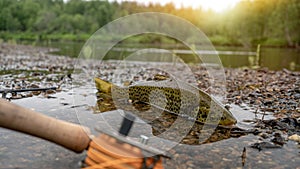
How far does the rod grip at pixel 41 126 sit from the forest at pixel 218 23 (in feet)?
244

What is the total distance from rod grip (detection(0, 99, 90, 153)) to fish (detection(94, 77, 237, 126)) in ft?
14.4

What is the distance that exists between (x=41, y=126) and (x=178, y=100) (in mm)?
5280

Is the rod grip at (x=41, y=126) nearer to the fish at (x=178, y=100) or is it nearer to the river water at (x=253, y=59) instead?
the fish at (x=178, y=100)

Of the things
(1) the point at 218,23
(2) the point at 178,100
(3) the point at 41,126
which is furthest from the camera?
(1) the point at 218,23

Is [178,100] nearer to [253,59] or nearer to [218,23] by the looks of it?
[253,59]

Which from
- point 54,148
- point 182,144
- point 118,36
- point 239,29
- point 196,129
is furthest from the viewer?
point 239,29

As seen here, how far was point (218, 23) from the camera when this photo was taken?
294 feet

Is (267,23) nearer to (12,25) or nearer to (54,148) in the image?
(12,25)

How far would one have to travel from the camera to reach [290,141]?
6.73 meters

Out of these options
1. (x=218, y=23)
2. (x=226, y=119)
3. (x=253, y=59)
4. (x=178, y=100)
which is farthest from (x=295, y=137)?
(x=218, y=23)

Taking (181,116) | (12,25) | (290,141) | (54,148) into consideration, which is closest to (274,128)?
(290,141)

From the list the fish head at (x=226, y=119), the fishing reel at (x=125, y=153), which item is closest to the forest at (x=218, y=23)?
the fish head at (x=226, y=119)

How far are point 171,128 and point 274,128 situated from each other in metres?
2.51

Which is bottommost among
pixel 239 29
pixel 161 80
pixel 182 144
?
pixel 182 144
